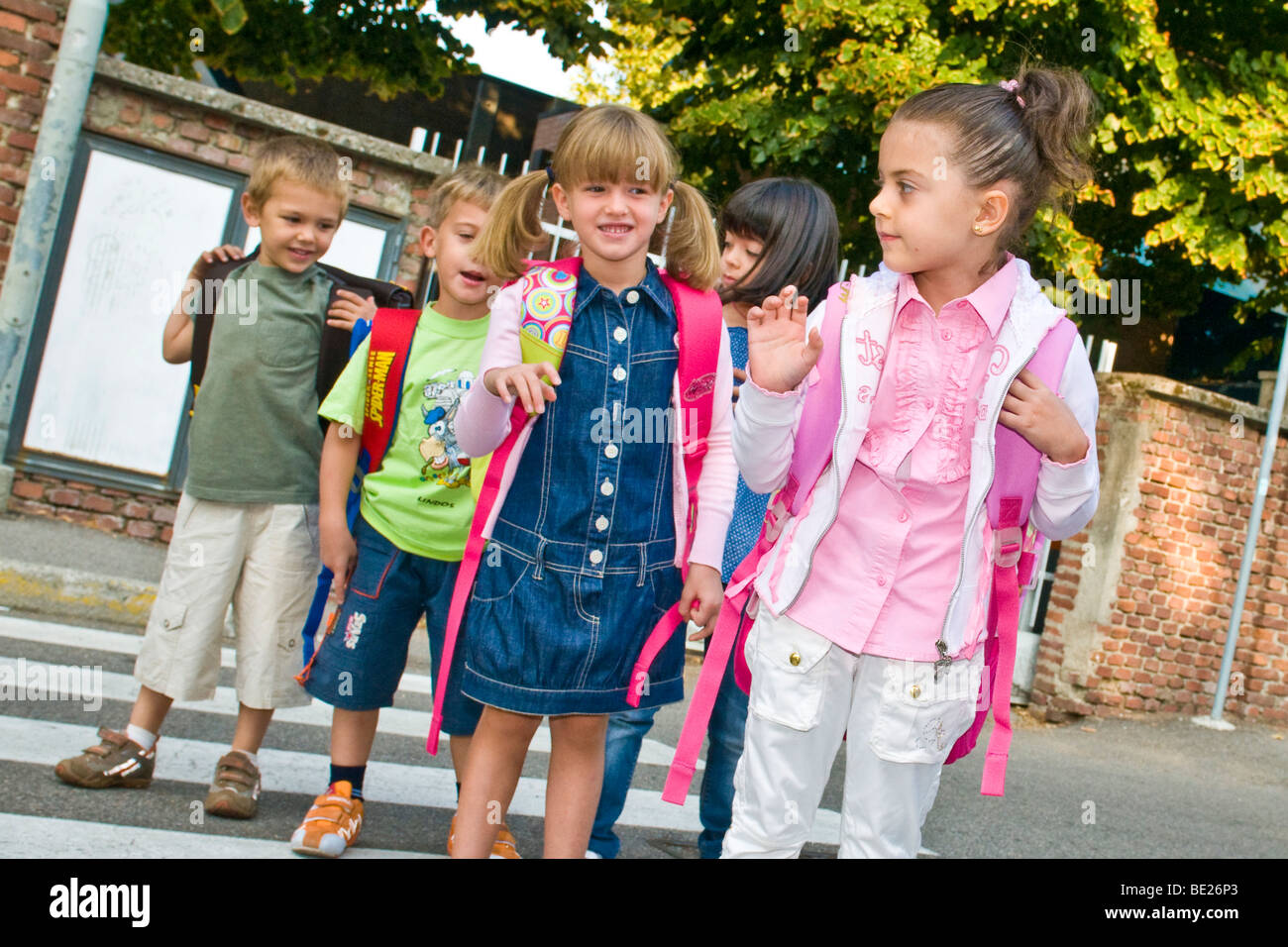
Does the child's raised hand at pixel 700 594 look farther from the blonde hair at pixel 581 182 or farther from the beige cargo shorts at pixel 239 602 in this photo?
the beige cargo shorts at pixel 239 602

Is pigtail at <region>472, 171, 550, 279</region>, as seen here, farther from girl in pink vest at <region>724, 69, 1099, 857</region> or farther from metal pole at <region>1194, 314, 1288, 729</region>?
metal pole at <region>1194, 314, 1288, 729</region>

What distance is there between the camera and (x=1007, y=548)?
93.4 inches

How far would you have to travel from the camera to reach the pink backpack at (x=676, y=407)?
2.68 meters

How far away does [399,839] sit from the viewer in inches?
138

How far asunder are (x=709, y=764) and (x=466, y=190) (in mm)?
1810

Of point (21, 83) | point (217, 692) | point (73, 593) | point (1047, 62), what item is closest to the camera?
point (217, 692)

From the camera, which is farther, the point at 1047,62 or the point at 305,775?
the point at 1047,62

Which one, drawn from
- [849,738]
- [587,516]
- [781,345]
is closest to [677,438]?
[587,516]

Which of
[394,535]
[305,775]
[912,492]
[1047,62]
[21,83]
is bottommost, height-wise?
[305,775]

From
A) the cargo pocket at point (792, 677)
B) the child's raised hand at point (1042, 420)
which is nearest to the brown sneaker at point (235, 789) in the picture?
the cargo pocket at point (792, 677)

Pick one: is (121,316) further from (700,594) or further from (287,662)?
(700,594)

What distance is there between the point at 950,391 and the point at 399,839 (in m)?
2.11

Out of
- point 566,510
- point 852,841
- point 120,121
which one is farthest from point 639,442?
point 120,121

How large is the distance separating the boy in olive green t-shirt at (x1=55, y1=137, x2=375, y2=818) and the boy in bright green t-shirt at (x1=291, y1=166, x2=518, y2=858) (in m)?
0.24
